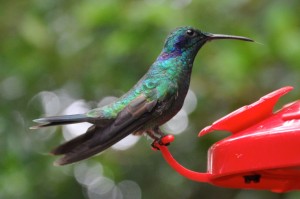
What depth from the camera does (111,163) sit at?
246 inches

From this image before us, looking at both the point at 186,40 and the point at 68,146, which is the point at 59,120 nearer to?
the point at 68,146

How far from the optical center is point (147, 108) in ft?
10.2

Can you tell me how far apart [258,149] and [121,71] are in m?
2.88

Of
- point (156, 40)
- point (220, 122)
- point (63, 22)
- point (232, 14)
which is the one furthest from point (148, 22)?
point (220, 122)

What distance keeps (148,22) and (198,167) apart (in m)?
1.61

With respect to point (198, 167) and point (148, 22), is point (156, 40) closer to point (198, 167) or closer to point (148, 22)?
point (148, 22)

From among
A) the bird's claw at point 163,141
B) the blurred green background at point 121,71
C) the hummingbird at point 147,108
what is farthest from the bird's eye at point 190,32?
the blurred green background at point 121,71

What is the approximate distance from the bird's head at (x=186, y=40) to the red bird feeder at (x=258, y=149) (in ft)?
1.81

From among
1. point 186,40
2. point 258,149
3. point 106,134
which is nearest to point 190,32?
point 186,40

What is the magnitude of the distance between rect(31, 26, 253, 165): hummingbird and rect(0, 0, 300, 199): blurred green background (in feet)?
3.74

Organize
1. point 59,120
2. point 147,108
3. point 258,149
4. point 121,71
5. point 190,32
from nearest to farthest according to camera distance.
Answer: point 258,149 → point 59,120 → point 147,108 → point 190,32 → point 121,71

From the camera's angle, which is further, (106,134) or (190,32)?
(190,32)

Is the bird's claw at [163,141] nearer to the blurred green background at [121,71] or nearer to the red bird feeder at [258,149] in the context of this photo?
the red bird feeder at [258,149]

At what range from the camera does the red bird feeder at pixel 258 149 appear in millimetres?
2490
